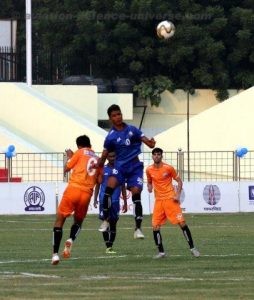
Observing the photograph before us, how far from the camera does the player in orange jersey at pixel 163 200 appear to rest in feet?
62.4

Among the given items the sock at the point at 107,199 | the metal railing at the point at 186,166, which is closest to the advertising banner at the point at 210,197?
the metal railing at the point at 186,166

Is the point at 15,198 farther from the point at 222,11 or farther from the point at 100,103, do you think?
the point at 222,11

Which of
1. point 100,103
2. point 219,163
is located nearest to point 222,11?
point 100,103

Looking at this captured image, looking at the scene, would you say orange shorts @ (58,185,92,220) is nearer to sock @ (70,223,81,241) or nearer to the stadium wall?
sock @ (70,223,81,241)

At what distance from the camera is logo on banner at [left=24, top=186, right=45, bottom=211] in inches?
1427

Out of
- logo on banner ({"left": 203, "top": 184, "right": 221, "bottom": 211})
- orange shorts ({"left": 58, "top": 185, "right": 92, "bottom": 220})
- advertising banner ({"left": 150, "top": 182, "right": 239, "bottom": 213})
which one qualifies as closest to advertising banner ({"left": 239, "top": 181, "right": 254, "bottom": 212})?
advertising banner ({"left": 150, "top": 182, "right": 239, "bottom": 213})

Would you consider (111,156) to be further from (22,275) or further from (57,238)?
(22,275)

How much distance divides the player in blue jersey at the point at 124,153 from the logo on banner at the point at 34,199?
1664cm

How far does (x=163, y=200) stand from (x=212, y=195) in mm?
18023

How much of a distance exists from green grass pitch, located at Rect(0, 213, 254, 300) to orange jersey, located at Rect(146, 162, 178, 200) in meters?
0.98

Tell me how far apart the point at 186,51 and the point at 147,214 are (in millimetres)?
20720

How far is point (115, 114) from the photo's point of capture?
18.7 m

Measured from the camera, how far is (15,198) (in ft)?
119

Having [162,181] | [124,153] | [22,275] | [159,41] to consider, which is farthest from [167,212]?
[159,41]
